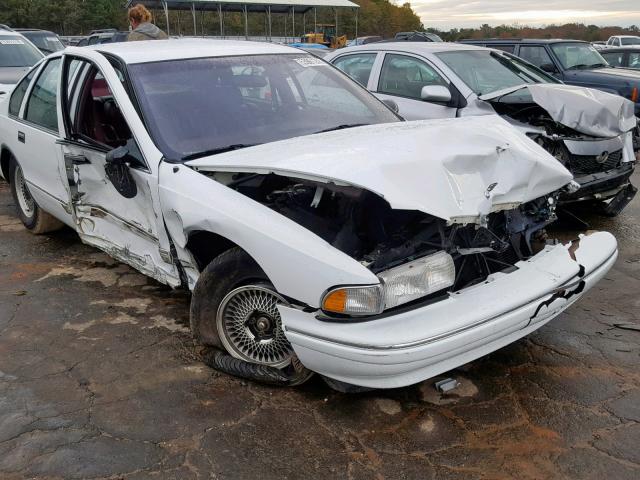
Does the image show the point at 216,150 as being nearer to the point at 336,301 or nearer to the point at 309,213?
the point at 309,213

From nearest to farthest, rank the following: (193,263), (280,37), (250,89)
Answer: (193,263)
(250,89)
(280,37)

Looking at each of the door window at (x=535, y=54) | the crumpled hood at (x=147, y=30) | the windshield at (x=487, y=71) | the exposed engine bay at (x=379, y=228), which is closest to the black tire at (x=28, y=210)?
the crumpled hood at (x=147, y=30)

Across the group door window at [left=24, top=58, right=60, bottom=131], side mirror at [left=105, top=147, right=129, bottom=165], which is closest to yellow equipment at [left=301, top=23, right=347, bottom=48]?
door window at [left=24, top=58, right=60, bottom=131]

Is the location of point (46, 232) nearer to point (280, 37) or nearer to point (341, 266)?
point (341, 266)

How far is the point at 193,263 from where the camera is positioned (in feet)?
10.6

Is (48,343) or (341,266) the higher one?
(341,266)

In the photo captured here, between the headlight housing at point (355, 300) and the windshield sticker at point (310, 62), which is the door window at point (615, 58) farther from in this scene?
the headlight housing at point (355, 300)

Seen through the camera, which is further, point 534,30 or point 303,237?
point 534,30

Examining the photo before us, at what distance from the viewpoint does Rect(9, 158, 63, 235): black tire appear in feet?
17.3

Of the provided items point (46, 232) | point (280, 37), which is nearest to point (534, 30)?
point (280, 37)

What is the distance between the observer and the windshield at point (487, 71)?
632 centimetres

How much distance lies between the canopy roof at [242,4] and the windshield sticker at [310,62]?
22.6 metres

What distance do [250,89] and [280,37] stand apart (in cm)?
3042

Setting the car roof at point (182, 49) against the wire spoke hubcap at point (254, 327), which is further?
the car roof at point (182, 49)
